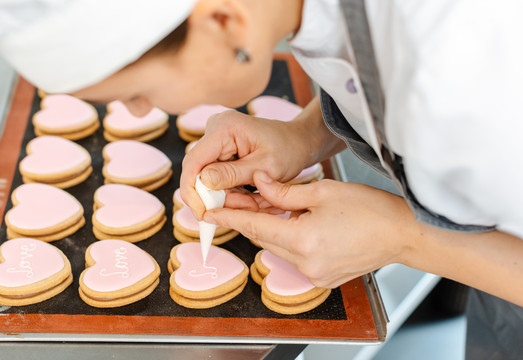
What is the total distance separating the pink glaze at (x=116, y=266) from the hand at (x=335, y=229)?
243 mm

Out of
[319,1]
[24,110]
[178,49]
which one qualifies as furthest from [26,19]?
[24,110]

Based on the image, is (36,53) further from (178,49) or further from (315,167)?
(315,167)

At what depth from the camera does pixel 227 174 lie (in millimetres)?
1139

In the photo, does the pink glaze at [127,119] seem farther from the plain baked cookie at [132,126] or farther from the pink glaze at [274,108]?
the pink glaze at [274,108]

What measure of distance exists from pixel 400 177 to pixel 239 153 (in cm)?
39

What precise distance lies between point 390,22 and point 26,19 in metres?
0.46

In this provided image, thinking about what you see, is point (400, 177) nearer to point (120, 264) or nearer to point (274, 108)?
point (120, 264)

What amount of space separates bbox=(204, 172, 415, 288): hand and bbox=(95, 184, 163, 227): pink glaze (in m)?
0.31

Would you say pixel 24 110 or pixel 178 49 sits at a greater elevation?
pixel 178 49

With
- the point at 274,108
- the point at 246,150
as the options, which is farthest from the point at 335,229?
the point at 274,108

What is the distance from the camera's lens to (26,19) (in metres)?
0.64

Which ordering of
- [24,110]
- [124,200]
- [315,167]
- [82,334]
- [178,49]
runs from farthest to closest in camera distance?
1. [24,110]
2. [315,167]
3. [124,200]
4. [82,334]
5. [178,49]

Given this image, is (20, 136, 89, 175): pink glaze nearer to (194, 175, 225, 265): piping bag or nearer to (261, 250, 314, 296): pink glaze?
(194, 175, 225, 265): piping bag

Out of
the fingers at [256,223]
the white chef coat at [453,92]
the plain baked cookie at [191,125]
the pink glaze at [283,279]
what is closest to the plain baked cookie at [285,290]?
Answer: the pink glaze at [283,279]
